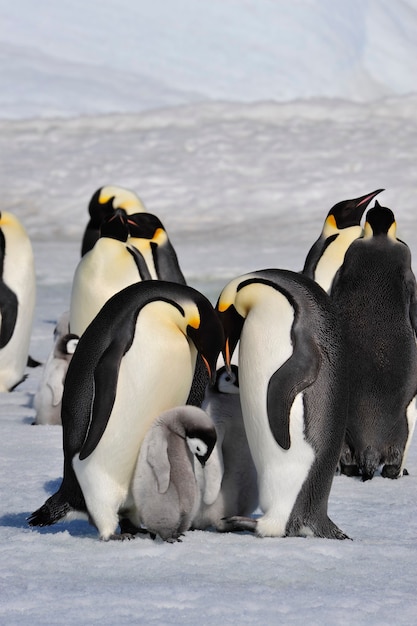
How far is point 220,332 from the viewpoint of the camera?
10.7 feet

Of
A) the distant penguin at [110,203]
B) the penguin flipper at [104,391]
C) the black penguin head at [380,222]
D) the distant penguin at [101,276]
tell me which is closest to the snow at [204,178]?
the penguin flipper at [104,391]

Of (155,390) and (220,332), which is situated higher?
(220,332)

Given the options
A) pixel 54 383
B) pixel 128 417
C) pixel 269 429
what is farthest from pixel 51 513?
pixel 54 383

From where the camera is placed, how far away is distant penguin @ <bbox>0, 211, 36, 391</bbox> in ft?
21.9

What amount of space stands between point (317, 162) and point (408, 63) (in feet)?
30.9

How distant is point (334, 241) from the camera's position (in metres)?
5.48

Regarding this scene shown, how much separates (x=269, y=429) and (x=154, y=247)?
325 centimetres

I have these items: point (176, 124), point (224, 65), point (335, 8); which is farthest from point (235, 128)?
point (335, 8)

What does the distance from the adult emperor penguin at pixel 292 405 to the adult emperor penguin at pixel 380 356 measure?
3.27 ft

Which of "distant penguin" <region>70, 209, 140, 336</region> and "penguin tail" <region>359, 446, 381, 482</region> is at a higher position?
"distant penguin" <region>70, 209, 140, 336</region>

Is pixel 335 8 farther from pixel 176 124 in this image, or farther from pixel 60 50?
pixel 176 124

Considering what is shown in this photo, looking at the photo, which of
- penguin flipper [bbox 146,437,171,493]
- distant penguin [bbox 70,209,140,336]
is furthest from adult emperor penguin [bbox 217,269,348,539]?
distant penguin [bbox 70,209,140,336]

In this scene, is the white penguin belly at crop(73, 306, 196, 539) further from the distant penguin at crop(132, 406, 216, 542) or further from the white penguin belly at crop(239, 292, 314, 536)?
the white penguin belly at crop(239, 292, 314, 536)

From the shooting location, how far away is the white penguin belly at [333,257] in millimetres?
5375
